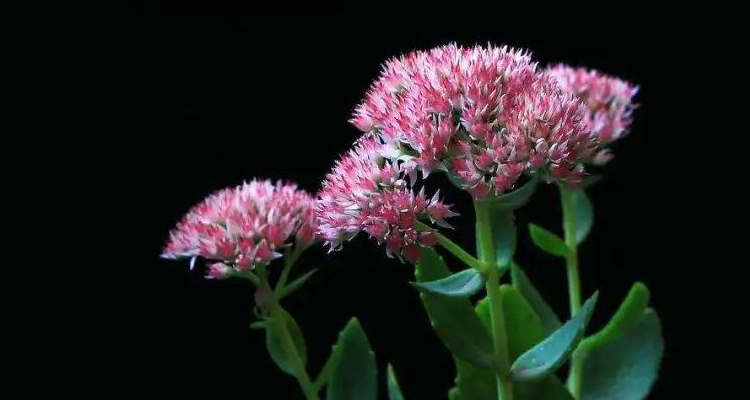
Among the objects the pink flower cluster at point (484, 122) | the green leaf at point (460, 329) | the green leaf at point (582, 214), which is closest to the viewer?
the pink flower cluster at point (484, 122)

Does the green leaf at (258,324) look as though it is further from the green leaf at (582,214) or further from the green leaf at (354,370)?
the green leaf at (582,214)

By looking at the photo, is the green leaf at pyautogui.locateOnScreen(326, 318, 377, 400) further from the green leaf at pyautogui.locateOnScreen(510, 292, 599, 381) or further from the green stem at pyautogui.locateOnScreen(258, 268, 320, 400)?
the green leaf at pyautogui.locateOnScreen(510, 292, 599, 381)

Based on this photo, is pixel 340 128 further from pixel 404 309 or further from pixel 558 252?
pixel 558 252

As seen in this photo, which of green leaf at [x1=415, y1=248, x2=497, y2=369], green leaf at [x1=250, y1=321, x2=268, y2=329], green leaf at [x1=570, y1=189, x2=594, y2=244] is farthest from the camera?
green leaf at [x1=570, y1=189, x2=594, y2=244]

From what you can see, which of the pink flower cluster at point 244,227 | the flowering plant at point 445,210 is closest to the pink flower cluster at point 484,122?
the flowering plant at point 445,210

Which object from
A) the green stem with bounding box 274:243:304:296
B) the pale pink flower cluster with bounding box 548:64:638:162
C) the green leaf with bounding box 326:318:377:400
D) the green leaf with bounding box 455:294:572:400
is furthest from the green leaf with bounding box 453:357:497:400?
the pale pink flower cluster with bounding box 548:64:638:162
